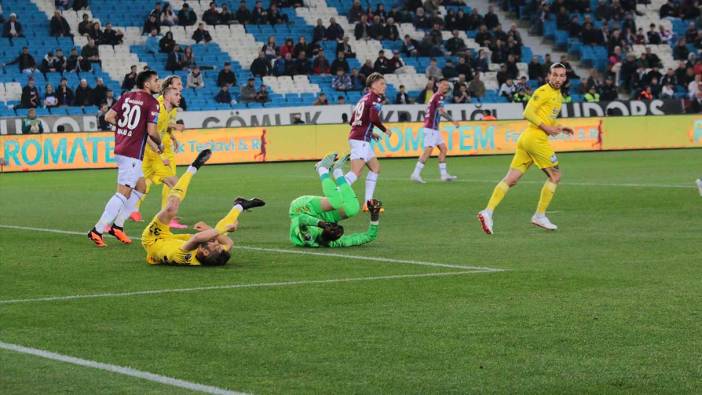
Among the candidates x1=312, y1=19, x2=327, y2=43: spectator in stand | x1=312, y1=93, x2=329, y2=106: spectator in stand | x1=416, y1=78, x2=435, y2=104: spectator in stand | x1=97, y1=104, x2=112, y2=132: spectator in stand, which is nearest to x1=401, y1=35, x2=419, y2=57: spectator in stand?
x1=416, y1=78, x2=435, y2=104: spectator in stand

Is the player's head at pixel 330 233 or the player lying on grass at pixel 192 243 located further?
the player's head at pixel 330 233

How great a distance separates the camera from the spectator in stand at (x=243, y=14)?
4603 cm

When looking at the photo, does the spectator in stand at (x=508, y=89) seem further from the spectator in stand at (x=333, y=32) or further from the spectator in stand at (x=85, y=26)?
the spectator in stand at (x=85, y=26)

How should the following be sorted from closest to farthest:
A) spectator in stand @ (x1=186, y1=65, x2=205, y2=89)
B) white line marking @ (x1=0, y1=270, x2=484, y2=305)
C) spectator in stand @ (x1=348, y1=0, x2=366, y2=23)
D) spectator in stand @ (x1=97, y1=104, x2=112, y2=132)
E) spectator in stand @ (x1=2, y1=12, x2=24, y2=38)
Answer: white line marking @ (x1=0, y1=270, x2=484, y2=305) < spectator in stand @ (x1=97, y1=104, x2=112, y2=132) < spectator in stand @ (x1=2, y1=12, x2=24, y2=38) < spectator in stand @ (x1=186, y1=65, x2=205, y2=89) < spectator in stand @ (x1=348, y1=0, x2=366, y2=23)

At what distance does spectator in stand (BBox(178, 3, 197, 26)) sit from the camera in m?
44.8

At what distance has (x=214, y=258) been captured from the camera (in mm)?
13664

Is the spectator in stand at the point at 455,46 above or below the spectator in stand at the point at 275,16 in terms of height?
below

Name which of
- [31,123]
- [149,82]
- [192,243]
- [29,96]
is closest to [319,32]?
[29,96]

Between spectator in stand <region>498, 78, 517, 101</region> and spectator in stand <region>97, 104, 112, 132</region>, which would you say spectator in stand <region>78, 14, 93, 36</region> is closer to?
spectator in stand <region>97, 104, 112, 132</region>

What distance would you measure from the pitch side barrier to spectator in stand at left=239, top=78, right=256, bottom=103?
4.29 m

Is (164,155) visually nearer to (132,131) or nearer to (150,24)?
(132,131)

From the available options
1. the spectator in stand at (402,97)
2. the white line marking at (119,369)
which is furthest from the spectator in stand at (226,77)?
the white line marking at (119,369)

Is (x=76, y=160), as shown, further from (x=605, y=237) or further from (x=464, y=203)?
(x=605, y=237)

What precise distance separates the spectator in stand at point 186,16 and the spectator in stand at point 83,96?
6487 millimetres
